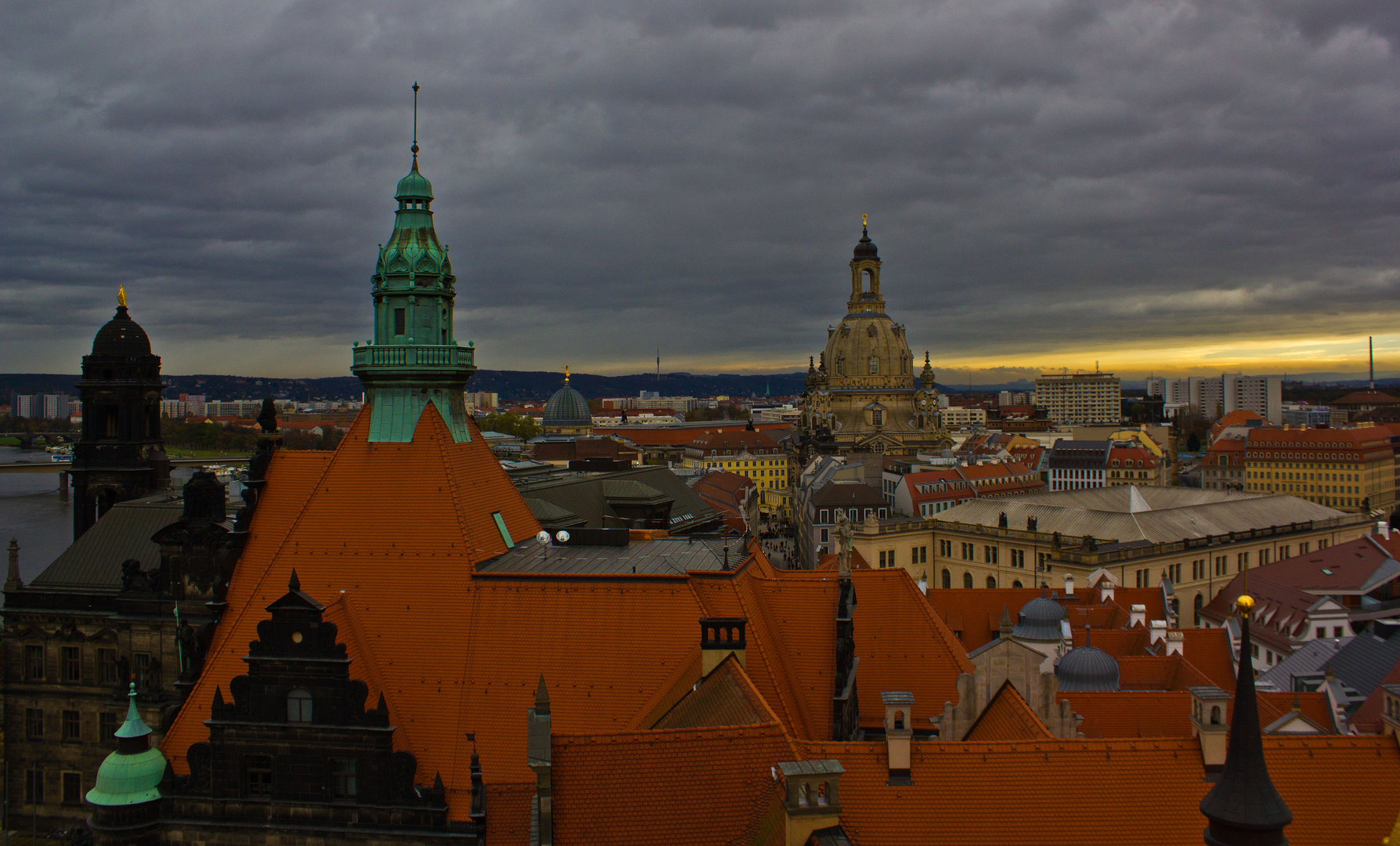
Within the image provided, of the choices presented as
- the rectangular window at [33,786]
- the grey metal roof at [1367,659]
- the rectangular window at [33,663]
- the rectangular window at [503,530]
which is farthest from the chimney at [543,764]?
the grey metal roof at [1367,659]

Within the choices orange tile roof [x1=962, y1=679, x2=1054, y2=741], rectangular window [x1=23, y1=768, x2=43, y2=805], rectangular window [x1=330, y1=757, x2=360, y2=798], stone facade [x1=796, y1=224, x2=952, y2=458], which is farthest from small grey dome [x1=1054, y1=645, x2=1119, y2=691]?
stone facade [x1=796, y1=224, x2=952, y2=458]

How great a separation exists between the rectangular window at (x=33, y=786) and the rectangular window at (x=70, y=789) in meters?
0.88

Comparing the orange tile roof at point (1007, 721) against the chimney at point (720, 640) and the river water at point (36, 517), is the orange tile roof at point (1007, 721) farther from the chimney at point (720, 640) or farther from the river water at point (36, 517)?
the river water at point (36, 517)

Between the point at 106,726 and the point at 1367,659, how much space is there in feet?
145

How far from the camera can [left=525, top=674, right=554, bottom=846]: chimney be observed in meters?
14.8

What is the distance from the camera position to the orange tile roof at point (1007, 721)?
18.2 meters

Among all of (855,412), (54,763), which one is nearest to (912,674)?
(54,763)

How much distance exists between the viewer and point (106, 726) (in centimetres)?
3334

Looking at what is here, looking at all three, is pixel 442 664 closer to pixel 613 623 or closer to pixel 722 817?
pixel 613 623

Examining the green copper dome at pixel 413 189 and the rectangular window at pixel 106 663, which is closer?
the green copper dome at pixel 413 189

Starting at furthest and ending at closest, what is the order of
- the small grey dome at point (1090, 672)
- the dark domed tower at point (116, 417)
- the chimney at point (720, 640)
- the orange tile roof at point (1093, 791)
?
the dark domed tower at point (116, 417), the small grey dome at point (1090, 672), the chimney at point (720, 640), the orange tile roof at point (1093, 791)

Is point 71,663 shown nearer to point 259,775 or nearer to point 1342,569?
point 259,775

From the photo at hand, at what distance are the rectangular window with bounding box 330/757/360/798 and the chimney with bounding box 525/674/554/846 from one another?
5028mm

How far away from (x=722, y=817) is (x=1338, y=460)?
160 meters
